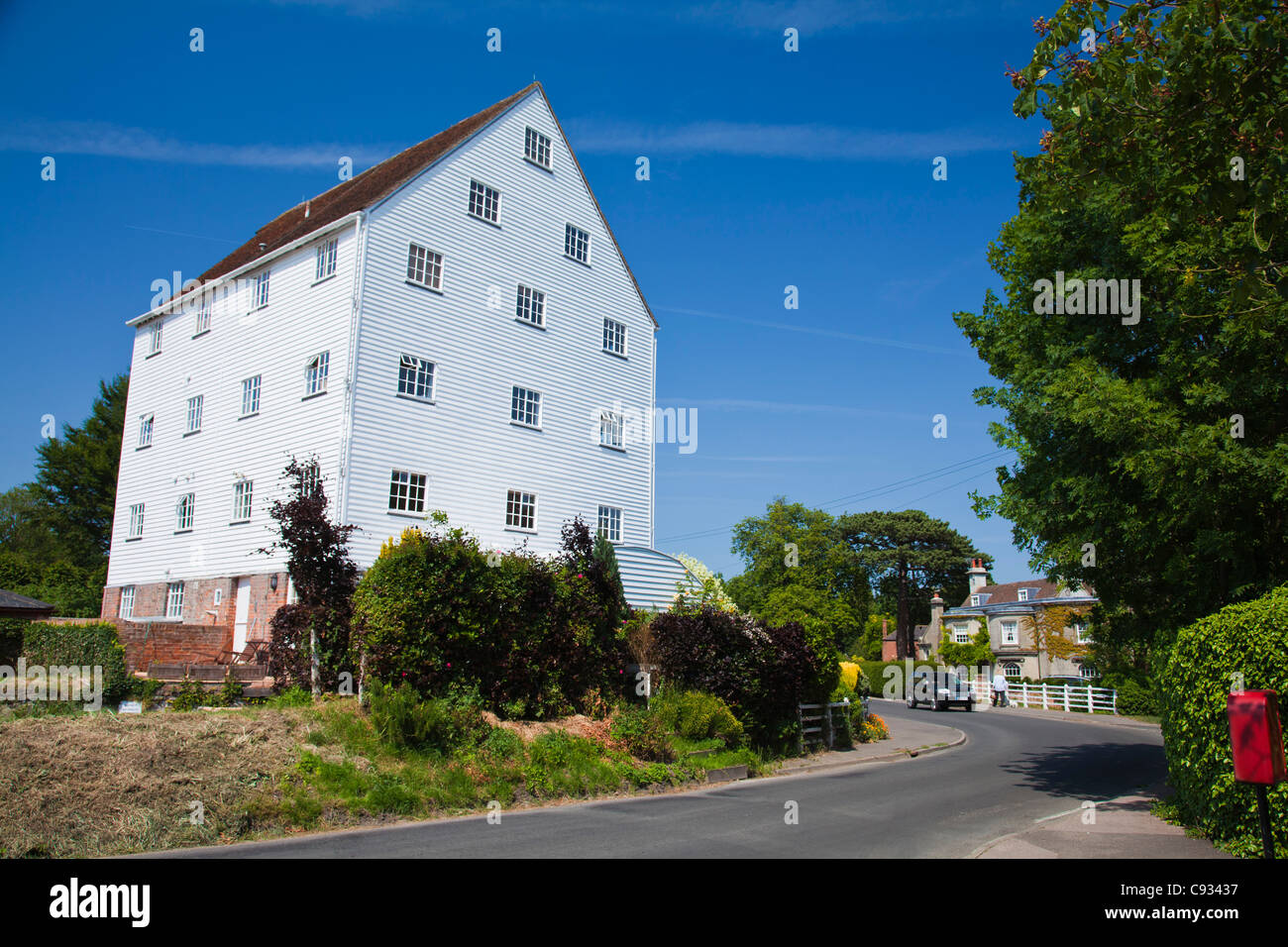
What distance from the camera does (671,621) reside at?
1792 centimetres

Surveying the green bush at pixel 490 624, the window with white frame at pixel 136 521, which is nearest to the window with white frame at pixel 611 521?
the green bush at pixel 490 624

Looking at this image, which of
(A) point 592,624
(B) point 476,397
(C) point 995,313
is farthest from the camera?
(B) point 476,397

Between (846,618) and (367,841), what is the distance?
39356 mm

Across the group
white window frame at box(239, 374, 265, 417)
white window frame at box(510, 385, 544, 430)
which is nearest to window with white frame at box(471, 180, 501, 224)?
white window frame at box(510, 385, 544, 430)

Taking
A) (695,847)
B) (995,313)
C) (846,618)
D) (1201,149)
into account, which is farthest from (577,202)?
(846,618)

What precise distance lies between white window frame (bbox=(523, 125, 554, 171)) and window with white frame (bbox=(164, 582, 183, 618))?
17.2m

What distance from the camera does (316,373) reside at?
21.7 m

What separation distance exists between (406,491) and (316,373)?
4.03 meters

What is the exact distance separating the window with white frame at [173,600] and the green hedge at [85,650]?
8.71 m

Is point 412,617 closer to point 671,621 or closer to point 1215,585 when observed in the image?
point 671,621

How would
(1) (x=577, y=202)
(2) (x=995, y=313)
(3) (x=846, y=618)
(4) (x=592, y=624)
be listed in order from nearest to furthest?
(2) (x=995, y=313) → (4) (x=592, y=624) → (1) (x=577, y=202) → (3) (x=846, y=618)

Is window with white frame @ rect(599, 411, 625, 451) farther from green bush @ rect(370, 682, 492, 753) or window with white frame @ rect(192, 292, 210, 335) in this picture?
green bush @ rect(370, 682, 492, 753)

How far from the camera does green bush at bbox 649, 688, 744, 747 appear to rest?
16.4 metres

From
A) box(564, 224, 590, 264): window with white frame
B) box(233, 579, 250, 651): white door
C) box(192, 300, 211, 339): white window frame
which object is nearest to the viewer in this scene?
box(233, 579, 250, 651): white door
